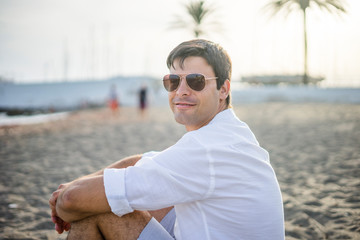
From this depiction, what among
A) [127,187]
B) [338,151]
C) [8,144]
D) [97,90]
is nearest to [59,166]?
[8,144]

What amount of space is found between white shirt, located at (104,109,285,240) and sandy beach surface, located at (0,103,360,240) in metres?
1.62

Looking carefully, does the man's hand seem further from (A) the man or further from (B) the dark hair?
(B) the dark hair

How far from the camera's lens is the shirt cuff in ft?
4.57

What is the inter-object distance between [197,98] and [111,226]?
0.92 meters

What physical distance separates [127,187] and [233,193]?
515 millimetres

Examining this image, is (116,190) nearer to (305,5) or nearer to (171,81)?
(171,81)

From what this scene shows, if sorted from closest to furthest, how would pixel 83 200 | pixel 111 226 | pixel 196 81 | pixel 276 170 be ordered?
pixel 83 200, pixel 111 226, pixel 196 81, pixel 276 170

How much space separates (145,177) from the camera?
1363 mm

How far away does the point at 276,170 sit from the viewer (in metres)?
5.27

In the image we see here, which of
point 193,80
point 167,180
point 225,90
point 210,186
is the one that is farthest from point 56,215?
point 225,90

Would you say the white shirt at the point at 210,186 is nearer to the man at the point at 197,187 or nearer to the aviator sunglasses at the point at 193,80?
the man at the point at 197,187

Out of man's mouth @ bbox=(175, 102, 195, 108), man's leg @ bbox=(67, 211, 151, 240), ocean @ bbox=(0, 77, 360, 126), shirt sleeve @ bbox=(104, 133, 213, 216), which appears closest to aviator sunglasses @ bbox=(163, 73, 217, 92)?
man's mouth @ bbox=(175, 102, 195, 108)

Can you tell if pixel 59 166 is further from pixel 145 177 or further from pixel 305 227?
pixel 145 177

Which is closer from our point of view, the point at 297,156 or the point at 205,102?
the point at 205,102
